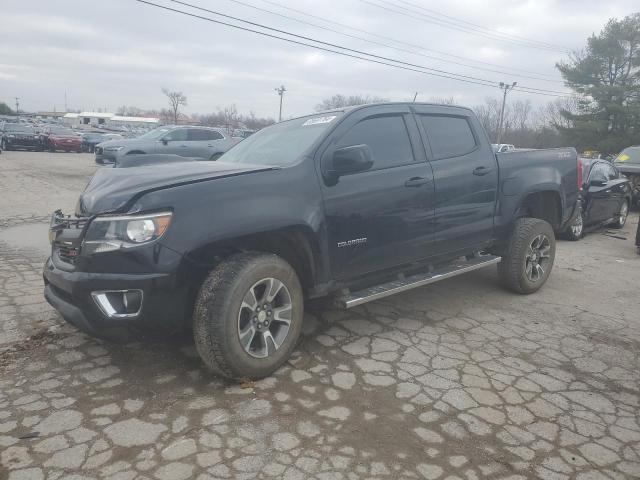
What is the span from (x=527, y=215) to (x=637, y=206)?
10.9m

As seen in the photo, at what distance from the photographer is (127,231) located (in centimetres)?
292

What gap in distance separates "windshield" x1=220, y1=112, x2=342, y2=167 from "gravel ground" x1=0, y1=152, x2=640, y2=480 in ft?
4.89

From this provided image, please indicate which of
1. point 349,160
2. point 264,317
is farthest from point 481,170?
point 264,317

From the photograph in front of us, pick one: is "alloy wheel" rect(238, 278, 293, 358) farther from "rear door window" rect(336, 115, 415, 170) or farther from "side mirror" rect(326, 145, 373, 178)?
"rear door window" rect(336, 115, 415, 170)

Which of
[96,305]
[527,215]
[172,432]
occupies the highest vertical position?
[527,215]

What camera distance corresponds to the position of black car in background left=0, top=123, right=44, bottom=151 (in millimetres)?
26031

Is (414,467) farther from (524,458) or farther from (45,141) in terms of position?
(45,141)

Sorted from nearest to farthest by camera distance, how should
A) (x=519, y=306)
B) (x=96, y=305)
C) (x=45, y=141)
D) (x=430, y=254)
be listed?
1. (x=96, y=305)
2. (x=430, y=254)
3. (x=519, y=306)
4. (x=45, y=141)

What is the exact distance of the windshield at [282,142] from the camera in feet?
12.5

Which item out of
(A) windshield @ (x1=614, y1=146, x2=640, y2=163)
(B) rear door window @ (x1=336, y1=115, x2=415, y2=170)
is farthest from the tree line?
(B) rear door window @ (x1=336, y1=115, x2=415, y2=170)

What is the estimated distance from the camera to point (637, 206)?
555 inches

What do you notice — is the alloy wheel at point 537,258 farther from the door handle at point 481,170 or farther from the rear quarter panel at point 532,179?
the door handle at point 481,170

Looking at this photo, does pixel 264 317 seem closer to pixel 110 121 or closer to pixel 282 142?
pixel 282 142

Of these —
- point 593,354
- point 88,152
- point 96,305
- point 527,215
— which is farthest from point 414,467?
point 88,152
